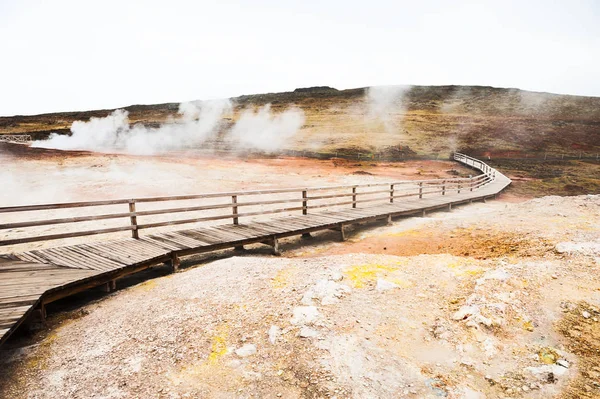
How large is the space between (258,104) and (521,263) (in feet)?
253

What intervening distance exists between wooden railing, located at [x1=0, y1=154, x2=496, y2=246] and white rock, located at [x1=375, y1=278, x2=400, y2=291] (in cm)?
392

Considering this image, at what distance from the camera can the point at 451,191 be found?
1894cm

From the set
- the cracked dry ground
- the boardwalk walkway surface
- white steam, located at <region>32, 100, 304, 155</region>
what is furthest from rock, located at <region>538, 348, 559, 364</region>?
white steam, located at <region>32, 100, 304, 155</region>

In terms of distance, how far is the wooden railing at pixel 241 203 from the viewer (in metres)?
6.87

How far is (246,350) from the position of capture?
429 centimetres

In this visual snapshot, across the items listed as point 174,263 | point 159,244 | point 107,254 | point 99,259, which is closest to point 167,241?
point 159,244

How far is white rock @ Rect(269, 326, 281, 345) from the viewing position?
444 cm

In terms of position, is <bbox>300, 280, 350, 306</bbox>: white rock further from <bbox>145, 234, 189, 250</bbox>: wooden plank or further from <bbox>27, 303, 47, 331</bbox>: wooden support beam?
<bbox>27, 303, 47, 331</bbox>: wooden support beam

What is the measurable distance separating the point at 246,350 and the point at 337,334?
3.79ft

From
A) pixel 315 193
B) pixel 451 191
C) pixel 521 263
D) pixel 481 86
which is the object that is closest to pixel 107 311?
pixel 521 263

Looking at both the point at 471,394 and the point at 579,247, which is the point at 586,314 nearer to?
the point at 471,394

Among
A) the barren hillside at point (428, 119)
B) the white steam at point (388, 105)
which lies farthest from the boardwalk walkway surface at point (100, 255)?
the white steam at point (388, 105)

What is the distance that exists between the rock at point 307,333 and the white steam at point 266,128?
116 feet

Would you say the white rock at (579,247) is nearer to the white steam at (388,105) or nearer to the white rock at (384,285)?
the white rock at (384,285)
